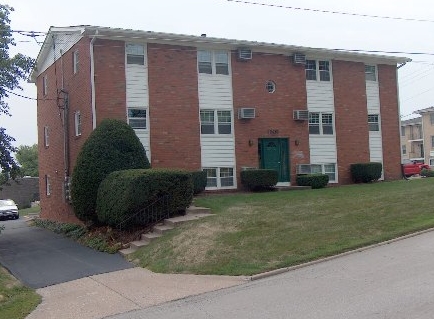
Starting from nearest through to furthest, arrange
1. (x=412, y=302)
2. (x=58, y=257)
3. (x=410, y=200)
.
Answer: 1. (x=412, y=302)
2. (x=58, y=257)
3. (x=410, y=200)

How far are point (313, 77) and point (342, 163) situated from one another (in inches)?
164

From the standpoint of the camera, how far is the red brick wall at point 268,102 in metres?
21.1

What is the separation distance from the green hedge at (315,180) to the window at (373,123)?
4583 mm

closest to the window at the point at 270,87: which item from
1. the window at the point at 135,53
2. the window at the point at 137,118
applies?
the window at the point at 135,53

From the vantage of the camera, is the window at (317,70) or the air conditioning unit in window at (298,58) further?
the window at (317,70)

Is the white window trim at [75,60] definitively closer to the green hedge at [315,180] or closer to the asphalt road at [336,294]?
the green hedge at [315,180]

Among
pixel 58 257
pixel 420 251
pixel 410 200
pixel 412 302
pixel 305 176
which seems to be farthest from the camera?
pixel 305 176

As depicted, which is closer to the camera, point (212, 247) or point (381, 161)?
point (212, 247)

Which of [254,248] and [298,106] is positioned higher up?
[298,106]

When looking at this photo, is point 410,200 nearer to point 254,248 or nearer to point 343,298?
point 254,248

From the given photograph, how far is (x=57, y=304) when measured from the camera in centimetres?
863


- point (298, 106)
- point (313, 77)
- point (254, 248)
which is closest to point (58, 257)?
point (254, 248)

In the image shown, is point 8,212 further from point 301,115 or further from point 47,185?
point 301,115

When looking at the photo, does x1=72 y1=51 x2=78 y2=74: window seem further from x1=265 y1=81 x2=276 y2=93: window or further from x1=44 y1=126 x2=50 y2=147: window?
x1=265 y1=81 x2=276 y2=93: window
